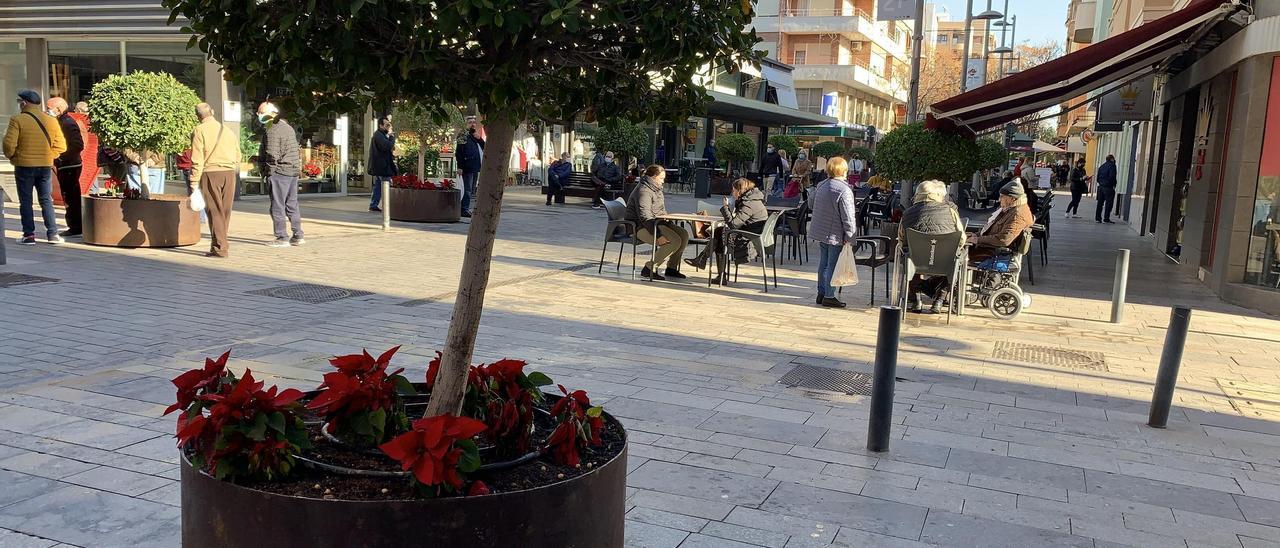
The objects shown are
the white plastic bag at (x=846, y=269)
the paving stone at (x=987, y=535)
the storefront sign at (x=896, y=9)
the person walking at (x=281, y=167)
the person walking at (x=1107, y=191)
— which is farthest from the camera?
the person walking at (x=1107, y=191)

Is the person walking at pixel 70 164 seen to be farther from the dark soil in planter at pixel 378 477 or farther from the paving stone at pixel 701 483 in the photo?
the dark soil in planter at pixel 378 477

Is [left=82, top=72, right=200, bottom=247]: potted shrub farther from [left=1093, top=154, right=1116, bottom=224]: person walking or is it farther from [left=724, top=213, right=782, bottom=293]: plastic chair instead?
[left=1093, top=154, right=1116, bottom=224]: person walking

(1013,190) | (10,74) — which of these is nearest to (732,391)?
(1013,190)

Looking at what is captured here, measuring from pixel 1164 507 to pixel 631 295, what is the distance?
20.2ft

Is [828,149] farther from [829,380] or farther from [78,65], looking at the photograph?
[829,380]

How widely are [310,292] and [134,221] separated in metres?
3.58

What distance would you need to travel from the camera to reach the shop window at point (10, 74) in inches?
763

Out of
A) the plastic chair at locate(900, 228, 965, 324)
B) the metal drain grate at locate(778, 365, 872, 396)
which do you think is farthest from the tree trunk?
the plastic chair at locate(900, 228, 965, 324)

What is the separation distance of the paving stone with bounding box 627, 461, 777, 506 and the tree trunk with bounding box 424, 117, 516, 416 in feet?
4.81

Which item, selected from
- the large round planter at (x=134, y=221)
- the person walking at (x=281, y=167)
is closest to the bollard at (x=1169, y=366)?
the person walking at (x=281, y=167)

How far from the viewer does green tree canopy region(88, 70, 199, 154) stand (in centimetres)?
1039

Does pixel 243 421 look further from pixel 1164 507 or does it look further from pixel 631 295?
pixel 631 295

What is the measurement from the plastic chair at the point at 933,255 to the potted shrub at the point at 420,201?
8942 mm

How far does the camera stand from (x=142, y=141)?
34.5 ft
